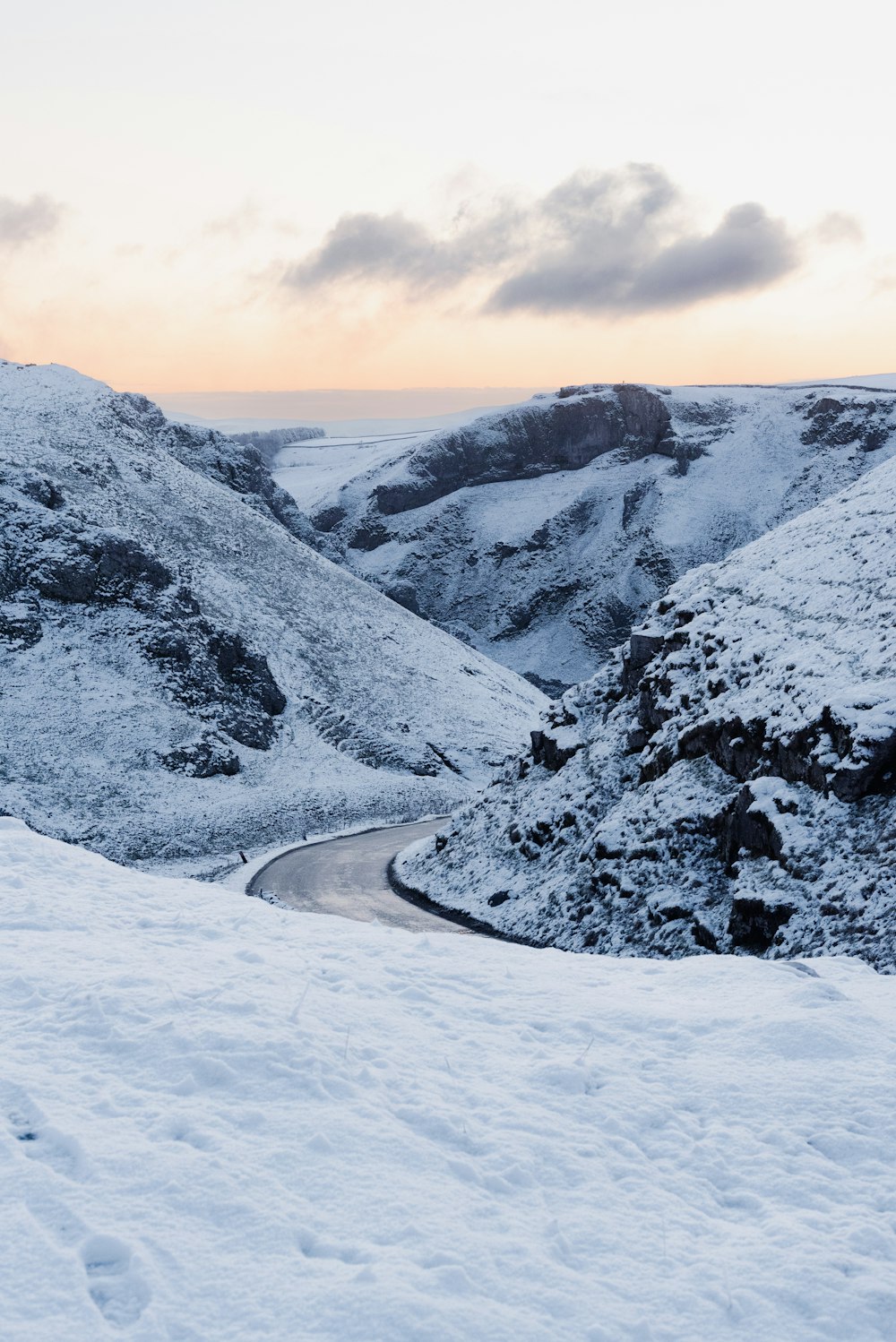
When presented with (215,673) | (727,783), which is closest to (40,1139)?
(727,783)

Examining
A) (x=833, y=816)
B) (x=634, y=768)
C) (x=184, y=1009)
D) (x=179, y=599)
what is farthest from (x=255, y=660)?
(x=184, y=1009)

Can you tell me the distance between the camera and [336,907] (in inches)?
1072

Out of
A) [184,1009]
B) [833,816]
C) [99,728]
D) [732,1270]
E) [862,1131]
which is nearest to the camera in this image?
[732,1270]

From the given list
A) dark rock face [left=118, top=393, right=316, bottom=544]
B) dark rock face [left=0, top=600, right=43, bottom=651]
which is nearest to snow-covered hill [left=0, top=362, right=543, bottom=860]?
dark rock face [left=0, top=600, right=43, bottom=651]

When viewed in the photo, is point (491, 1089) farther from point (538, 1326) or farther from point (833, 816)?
point (833, 816)

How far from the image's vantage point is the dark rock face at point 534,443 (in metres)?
128

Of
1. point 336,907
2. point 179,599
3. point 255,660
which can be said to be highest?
point 179,599

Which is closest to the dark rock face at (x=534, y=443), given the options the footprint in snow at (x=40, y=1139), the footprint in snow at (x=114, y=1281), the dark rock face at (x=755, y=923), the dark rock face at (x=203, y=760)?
the dark rock face at (x=203, y=760)

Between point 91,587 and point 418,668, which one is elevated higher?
point 91,587

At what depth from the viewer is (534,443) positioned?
132 meters

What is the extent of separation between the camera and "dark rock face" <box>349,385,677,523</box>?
421ft

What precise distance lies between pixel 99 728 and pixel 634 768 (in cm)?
3138

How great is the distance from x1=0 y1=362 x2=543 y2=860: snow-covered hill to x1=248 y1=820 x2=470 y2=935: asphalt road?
5093mm

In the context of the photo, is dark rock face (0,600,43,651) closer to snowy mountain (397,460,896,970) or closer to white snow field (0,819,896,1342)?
snowy mountain (397,460,896,970)
